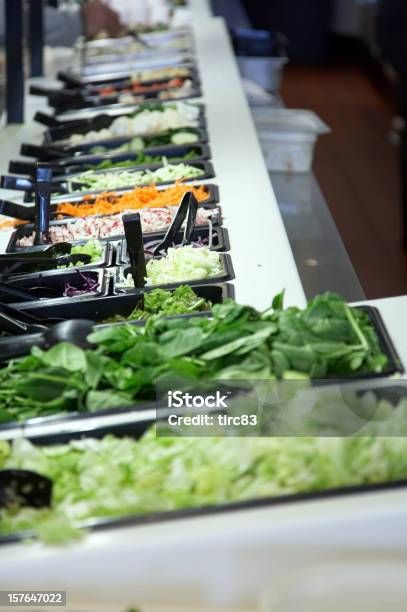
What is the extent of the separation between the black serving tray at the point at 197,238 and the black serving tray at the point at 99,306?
254 millimetres

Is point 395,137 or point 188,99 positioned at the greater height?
point 188,99

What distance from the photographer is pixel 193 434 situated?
159cm

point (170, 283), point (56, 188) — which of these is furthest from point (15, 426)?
point (56, 188)

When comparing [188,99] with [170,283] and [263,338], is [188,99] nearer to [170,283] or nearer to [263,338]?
[170,283]

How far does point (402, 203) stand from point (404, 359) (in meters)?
4.30

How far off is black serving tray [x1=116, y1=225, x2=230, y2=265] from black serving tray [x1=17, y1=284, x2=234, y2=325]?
0.25 meters

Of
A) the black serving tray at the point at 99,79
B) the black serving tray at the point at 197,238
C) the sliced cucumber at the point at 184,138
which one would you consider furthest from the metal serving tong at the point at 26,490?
the black serving tray at the point at 99,79

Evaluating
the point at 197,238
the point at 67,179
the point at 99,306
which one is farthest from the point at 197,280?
the point at 67,179

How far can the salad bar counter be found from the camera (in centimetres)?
137

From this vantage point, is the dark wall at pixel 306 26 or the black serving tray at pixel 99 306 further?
the dark wall at pixel 306 26

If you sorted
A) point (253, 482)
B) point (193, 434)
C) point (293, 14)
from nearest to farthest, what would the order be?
point (253, 482) < point (193, 434) < point (293, 14)

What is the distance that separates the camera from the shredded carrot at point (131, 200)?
3.10 metres

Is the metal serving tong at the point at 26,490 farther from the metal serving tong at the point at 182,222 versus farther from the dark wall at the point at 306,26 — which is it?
the dark wall at the point at 306,26

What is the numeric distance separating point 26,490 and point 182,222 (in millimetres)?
1359
